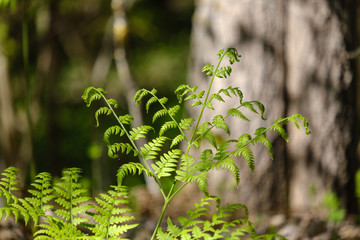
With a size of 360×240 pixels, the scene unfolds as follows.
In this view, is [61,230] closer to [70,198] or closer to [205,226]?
[70,198]

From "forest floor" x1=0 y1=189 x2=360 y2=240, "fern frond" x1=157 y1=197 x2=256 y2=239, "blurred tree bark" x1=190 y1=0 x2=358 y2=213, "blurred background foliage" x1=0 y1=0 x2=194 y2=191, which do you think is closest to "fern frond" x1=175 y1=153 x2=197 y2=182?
"fern frond" x1=157 y1=197 x2=256 y2=239

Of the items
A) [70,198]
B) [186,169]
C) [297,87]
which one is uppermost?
[297,87]

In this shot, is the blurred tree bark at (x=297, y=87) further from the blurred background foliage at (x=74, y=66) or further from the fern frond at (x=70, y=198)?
the fern frond at (x=70, y=198)

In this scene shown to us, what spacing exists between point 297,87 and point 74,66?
851 cm

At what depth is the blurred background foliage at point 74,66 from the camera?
584 cm

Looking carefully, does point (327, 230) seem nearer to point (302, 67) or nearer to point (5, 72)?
point (302, 67)

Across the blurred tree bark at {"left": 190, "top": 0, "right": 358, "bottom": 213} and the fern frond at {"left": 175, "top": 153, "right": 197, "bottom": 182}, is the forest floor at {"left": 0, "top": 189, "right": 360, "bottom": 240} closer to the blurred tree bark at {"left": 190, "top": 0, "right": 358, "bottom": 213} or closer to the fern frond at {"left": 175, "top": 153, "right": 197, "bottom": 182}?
the blurred tree bark at {"left": 190, "top": 0, "right": 358, "bottom": 213}

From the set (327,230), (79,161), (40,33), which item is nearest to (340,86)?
(327,230)

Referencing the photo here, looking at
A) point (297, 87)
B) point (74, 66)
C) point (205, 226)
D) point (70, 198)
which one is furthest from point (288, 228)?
point (74, 66)

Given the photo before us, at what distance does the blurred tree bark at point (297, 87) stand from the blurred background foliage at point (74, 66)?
147 centimetres

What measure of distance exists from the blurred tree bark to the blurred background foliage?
1473mm

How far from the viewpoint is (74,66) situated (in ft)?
35.2

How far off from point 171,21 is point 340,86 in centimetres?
880

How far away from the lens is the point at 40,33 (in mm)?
8039
